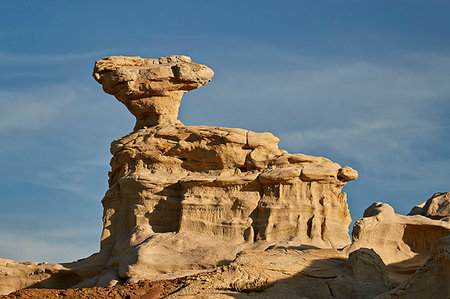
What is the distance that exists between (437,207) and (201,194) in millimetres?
8889

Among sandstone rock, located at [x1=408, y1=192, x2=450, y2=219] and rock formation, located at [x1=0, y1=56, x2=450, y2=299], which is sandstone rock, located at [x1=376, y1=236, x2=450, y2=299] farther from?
sandstone rock, located at [x1=408, y1=192, x2=450, y2=219]

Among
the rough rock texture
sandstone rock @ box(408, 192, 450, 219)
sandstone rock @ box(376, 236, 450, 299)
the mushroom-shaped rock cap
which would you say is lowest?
sandstone rock @ box(376, 236, 450, 299)

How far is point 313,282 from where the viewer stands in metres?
22.0

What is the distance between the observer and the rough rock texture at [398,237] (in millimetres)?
24516

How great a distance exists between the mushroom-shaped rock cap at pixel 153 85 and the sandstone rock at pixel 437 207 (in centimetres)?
937

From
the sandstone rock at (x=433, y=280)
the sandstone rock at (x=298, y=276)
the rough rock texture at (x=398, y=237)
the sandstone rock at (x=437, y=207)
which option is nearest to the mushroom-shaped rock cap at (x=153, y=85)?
the rough rock texture at (x=398, y=237)

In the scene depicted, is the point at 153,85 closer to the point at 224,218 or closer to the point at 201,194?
the point at 201,194

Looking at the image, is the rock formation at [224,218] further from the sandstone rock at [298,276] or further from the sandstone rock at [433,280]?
the sandstone rock at [433,280]

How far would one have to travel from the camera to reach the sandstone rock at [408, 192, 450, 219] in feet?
94.9

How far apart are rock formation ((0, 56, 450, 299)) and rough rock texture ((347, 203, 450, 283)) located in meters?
0.03

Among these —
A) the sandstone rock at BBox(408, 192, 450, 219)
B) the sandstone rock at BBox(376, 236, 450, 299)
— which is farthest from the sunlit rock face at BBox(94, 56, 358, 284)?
the sandstone rock at BBox(376, 236, 450, 299)

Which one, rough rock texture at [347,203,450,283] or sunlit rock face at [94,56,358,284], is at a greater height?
sunlit rock face at [94,56,358,284]

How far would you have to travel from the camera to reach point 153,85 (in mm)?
29703

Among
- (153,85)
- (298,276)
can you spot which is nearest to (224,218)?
(298,276)
